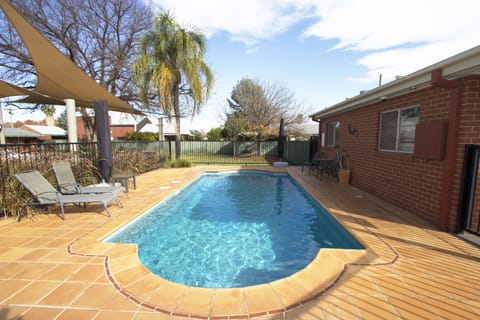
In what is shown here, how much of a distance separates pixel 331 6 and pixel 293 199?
19.7 feet

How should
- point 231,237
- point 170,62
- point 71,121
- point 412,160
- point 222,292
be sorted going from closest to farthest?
point 222,292
point 231,237
point 412,160
point 71,121
point 170,62

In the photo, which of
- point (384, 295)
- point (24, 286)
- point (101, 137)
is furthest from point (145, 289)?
point (101, 137)

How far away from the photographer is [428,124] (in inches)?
163

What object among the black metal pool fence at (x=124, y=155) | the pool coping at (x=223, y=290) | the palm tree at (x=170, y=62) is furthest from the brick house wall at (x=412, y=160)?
the palm tree at (x=170, y=62)

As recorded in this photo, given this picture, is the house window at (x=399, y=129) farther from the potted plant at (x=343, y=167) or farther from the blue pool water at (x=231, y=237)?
the blue pool water at (x=231, y=237)

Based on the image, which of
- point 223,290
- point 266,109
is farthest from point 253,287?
point 266,109

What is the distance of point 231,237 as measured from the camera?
4.32m

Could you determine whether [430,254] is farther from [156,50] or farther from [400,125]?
[156,50]

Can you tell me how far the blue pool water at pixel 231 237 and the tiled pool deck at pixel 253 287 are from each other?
55 centimetres

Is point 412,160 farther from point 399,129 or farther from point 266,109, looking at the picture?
point 266,109

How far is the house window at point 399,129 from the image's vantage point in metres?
5.02

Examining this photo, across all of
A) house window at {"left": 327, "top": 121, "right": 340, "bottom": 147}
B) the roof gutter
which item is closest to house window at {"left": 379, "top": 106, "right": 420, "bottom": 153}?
the roof gutter

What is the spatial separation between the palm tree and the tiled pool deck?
885cm

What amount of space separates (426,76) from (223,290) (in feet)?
16.0
